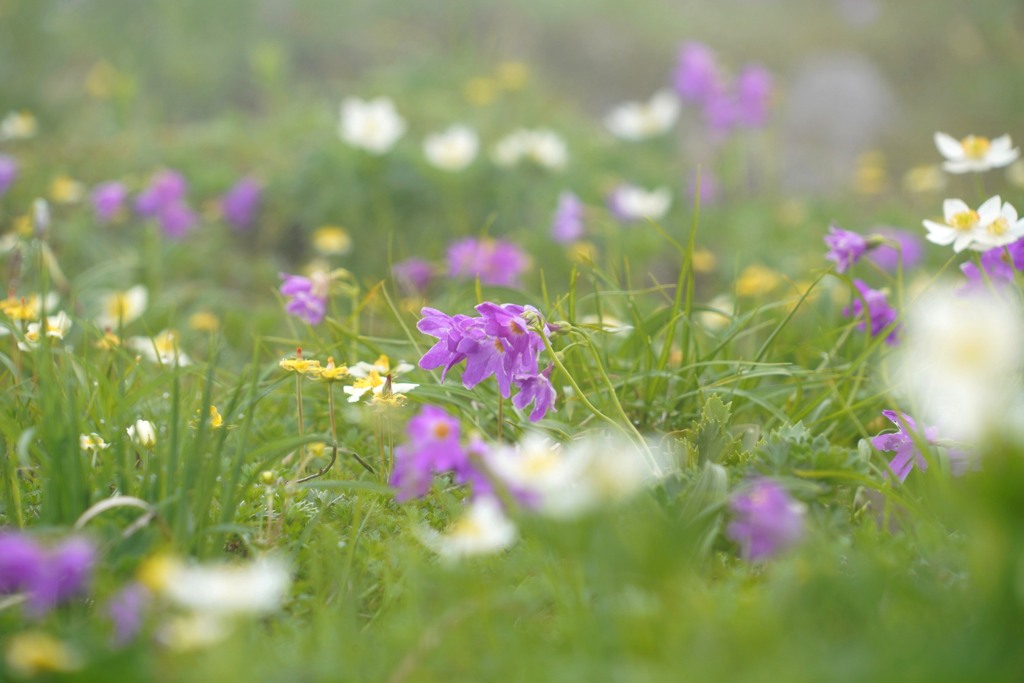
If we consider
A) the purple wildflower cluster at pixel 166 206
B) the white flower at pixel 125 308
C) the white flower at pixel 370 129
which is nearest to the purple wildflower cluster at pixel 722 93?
the white flower at pixel 370 129

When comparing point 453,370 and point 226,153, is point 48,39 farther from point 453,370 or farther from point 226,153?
point 453,370

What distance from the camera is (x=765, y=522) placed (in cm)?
106

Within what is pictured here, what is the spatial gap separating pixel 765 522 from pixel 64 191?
3236mm

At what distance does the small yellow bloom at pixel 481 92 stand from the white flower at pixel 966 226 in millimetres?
3539

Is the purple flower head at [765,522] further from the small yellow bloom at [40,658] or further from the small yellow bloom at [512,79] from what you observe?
the small yellow bloom at [512,79]

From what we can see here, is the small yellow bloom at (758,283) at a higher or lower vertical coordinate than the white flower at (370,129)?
lower

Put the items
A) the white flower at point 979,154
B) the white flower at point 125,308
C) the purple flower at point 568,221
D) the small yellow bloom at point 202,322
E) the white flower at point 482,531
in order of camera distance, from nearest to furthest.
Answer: the white flower at point 482,531
the white flower at point 979,154
the white flower at point 125,308
the small yellow bloom at point 202,322
the purple flower at point 568,221

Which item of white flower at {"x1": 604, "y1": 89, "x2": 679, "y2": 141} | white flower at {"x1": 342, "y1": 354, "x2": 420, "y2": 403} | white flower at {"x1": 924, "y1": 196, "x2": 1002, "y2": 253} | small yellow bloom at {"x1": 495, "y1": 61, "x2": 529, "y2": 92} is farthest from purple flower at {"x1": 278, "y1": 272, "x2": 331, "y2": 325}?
small yellow bloom at {"x1": 495, "y1": 61, "x2": 529, "y2": 92}

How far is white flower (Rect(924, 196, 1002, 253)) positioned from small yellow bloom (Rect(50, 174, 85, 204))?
3.04 metres

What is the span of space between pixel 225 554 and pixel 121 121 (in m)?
3.73

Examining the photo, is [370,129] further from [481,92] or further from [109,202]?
[481,92]

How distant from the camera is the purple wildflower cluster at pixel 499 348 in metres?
1.45

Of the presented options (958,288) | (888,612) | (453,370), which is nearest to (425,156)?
(453,370)

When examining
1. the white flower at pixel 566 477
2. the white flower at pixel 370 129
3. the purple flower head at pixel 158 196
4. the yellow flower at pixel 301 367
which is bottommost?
the purple flower head at pixel 158 196
